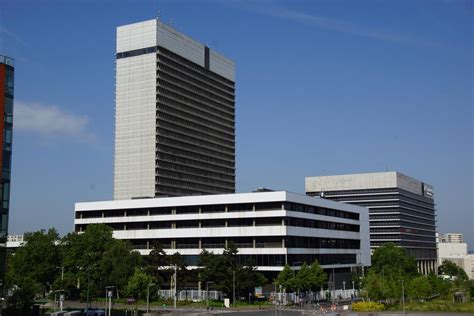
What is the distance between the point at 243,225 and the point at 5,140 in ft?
242

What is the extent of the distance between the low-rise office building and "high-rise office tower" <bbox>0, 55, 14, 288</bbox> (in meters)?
71.4

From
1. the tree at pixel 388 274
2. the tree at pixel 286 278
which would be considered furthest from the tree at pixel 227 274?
the tree at pixel 388 274

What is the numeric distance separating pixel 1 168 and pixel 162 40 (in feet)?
457

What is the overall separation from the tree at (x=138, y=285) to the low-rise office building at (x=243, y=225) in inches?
1193

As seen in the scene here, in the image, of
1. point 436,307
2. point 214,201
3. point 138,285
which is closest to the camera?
point 138,285

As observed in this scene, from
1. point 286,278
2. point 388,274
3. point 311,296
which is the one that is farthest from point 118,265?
point 388,274

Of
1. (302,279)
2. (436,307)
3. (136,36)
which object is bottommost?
(436,307)

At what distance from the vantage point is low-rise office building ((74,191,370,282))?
404 feet

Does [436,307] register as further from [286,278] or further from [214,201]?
[214,201]

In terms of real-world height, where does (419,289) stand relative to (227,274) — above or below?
below

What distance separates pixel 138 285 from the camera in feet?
317

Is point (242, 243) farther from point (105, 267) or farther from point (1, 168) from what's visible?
point (1, 168)

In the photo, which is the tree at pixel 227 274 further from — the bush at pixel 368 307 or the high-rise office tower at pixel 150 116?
the high-rise office tower at pixel 150 116

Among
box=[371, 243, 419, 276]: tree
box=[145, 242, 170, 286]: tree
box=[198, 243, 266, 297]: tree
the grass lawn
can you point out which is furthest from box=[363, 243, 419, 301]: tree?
box=[145, 242, 170, 286]: tree
